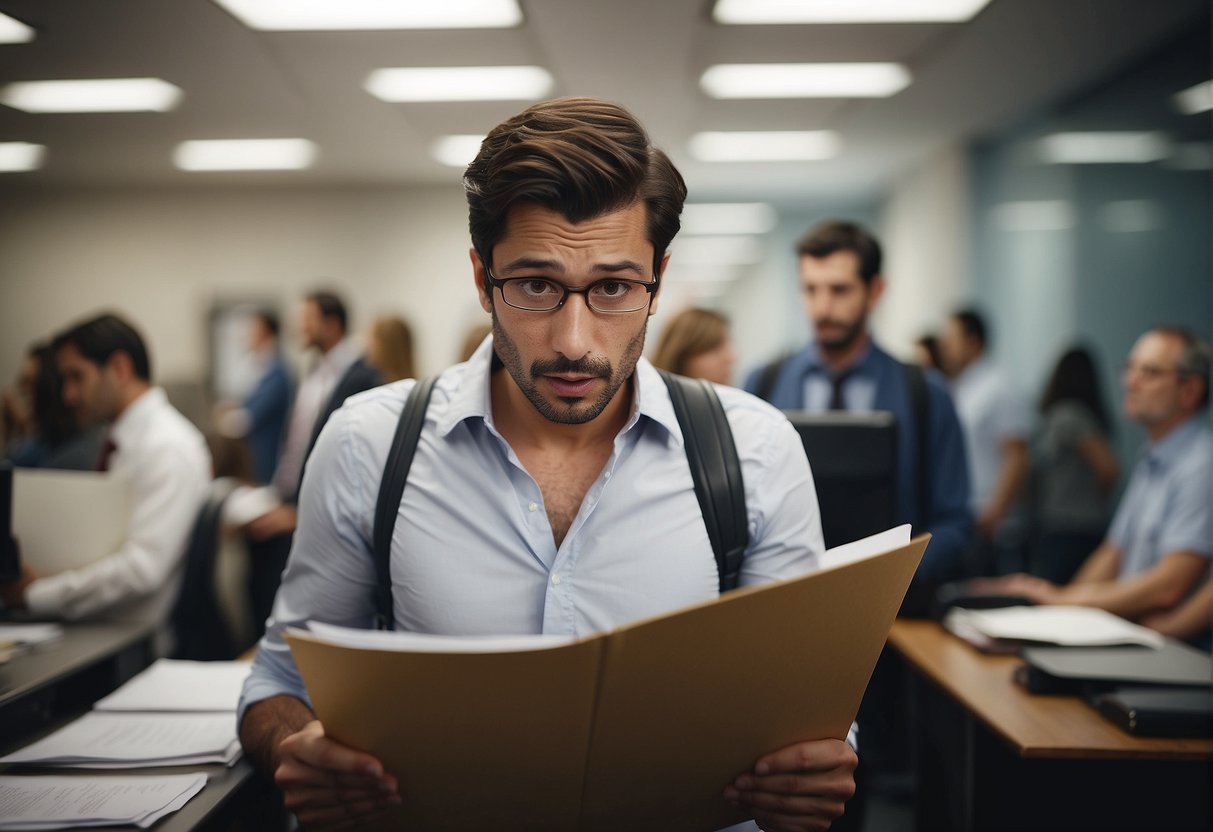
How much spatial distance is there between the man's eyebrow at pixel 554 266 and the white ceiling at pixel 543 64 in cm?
89

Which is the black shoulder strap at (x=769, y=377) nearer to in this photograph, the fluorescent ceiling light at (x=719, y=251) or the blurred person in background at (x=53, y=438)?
the blurred person in background at (x=53, y=438)

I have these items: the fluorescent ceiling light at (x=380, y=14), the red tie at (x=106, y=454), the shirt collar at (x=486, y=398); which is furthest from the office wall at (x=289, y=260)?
the shirt collar at (x=486, y=398)

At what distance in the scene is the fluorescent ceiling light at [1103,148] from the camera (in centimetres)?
431

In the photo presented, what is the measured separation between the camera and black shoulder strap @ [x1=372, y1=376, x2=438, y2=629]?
1220 mm

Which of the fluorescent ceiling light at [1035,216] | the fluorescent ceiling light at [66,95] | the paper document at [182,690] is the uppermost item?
the fluorescent ceiling light at [1035,216]

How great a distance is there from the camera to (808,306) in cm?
290

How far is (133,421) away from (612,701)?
204 cm

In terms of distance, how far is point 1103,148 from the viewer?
479 cm

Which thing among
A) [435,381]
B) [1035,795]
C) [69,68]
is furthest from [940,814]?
[69,68]

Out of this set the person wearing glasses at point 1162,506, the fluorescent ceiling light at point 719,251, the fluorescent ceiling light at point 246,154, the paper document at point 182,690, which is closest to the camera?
the paper document at point 182,690

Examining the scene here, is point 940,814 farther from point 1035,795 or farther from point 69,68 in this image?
point 69,68

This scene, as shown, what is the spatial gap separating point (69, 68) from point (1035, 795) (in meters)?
2.48

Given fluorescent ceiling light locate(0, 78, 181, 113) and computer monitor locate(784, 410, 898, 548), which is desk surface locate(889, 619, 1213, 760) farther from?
fluorescent ceiling light locate(0, 78, 181, 113)

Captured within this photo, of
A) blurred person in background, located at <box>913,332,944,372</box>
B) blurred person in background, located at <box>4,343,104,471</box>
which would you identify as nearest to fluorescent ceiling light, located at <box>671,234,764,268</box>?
blurred person in background, located at <box>913,332,944,372</box>
